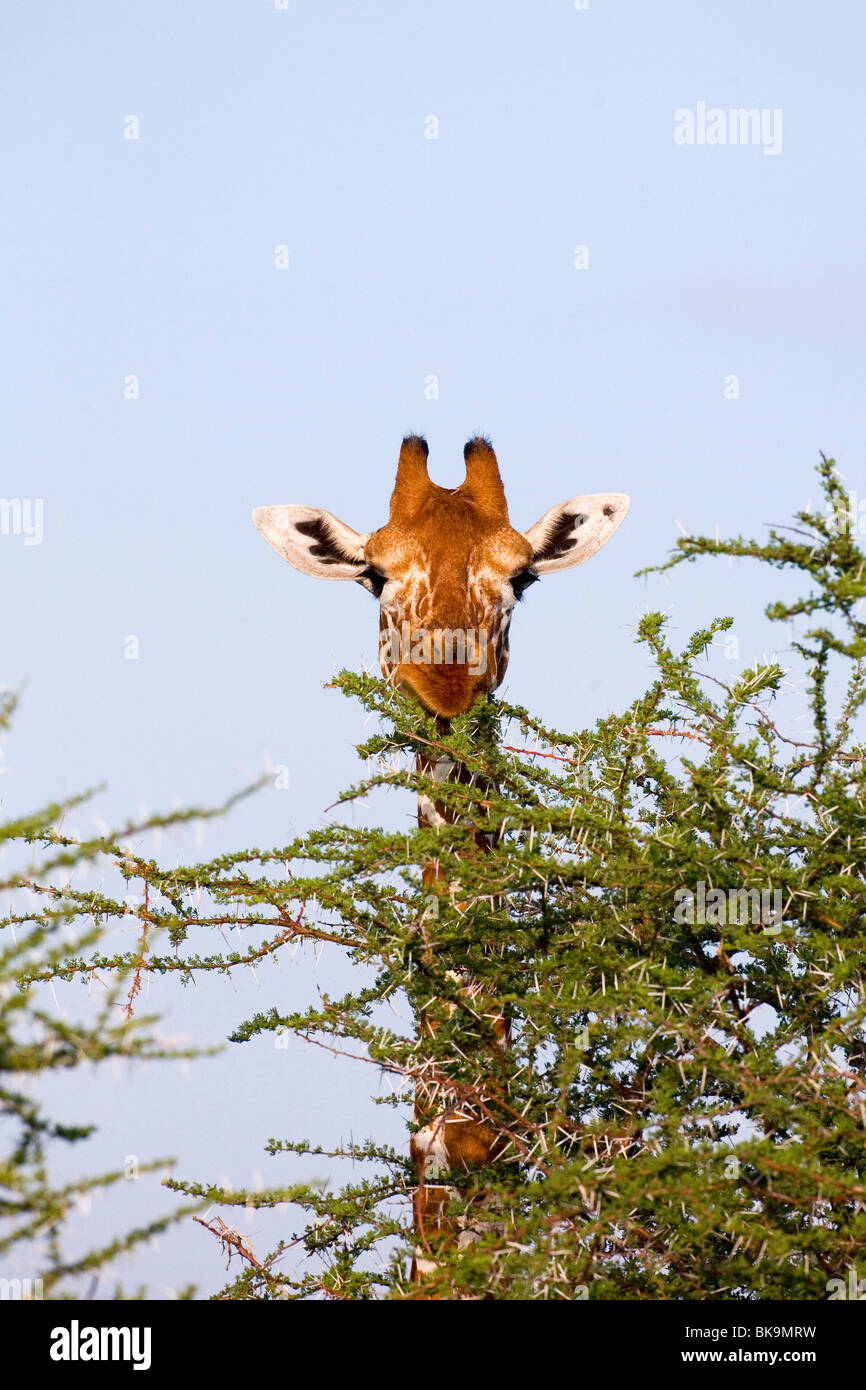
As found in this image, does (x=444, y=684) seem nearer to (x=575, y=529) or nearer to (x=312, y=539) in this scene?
(x=312, y=539)

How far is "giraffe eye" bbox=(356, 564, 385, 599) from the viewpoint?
25.8 ft

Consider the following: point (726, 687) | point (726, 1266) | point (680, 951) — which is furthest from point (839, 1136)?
point (726, 687)

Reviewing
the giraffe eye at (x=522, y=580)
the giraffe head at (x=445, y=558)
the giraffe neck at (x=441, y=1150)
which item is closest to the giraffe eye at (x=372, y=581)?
the giraffe head at (x=445, y=558)

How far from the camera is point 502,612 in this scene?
25.2 ft

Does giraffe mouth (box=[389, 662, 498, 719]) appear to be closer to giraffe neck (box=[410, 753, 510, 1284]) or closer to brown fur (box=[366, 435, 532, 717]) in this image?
brown fur (box=[366, 435, 532, 717])

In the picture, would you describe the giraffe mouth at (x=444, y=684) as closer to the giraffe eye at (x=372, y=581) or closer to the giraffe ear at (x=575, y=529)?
the giraffe eye at (x=372, y=581)

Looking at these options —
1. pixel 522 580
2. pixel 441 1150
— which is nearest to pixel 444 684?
pixel 522 580

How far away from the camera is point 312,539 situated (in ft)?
26.2

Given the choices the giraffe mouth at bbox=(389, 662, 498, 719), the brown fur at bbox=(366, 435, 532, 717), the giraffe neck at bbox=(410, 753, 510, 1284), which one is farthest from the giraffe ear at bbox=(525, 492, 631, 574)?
the giraffe neck at bbox=(410, 753, 510, 1284)

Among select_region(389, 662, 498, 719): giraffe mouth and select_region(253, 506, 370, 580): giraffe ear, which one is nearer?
select_region(389, 662, 498, 719): giraffe mouth

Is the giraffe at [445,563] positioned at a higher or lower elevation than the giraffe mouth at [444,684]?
higher

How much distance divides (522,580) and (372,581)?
2.43 ft

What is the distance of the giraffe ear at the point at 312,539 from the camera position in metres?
7.95
